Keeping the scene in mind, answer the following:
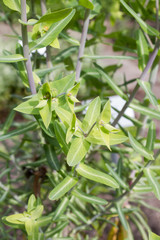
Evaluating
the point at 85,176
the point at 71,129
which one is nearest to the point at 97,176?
the point at 85,176

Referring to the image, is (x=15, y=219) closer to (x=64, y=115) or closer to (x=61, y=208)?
(x=61, y=208)

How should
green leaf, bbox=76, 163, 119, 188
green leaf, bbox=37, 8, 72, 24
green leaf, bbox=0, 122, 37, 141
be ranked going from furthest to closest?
green leaf, bbox=0, 122, 37, 141
green leaf, bbox=76, 163, 119, 188
green leaf, bbox=37, 8, 72, 24

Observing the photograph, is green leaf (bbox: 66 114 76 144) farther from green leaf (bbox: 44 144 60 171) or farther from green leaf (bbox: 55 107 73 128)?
green leaf (bbox: 44 144 60 171)

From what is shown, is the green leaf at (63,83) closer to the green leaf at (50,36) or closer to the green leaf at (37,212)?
the green leaf at (50,36)

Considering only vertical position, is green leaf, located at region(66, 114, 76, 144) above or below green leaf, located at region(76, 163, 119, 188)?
above

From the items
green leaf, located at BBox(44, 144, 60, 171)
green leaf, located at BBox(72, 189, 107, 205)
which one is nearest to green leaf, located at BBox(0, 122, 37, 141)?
green leaf, located at BBox(44, 144, 60, 171)

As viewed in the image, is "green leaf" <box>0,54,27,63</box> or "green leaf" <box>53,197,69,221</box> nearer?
"green leaf" <box>0,54,27,63</box>

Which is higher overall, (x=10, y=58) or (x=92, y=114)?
(x=10, y=58)
